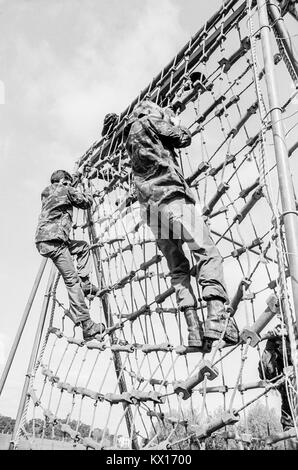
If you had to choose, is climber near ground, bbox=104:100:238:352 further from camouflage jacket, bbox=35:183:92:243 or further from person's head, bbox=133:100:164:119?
camouflage jacket, bbox=35:183:92:243

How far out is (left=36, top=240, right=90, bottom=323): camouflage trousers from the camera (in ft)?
13.5

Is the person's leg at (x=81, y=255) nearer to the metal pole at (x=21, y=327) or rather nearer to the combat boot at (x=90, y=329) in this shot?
the combat boot at (x=90, y=329)

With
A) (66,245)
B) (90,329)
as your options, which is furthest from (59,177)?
(90,329)

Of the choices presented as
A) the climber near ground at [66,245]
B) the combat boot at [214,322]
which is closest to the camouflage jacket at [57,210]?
the climber near ground at [66,245]

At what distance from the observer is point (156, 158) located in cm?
283

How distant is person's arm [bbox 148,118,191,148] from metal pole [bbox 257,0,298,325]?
689 mm

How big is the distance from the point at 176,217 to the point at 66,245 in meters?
2.01

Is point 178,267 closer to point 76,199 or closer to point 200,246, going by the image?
point 200,246

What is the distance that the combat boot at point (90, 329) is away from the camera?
4.05 m

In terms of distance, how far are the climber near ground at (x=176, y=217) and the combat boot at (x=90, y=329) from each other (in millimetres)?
1538

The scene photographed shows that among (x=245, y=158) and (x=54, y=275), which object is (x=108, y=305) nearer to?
(x=54, y=275)

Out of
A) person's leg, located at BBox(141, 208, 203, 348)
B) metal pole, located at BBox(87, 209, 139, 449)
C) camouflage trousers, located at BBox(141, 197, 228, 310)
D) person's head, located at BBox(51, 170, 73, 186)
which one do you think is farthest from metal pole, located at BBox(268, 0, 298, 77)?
metal pole, located at BBox(87, 209, 139, 449)

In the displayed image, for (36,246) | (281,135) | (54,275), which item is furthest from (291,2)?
(54,275)
